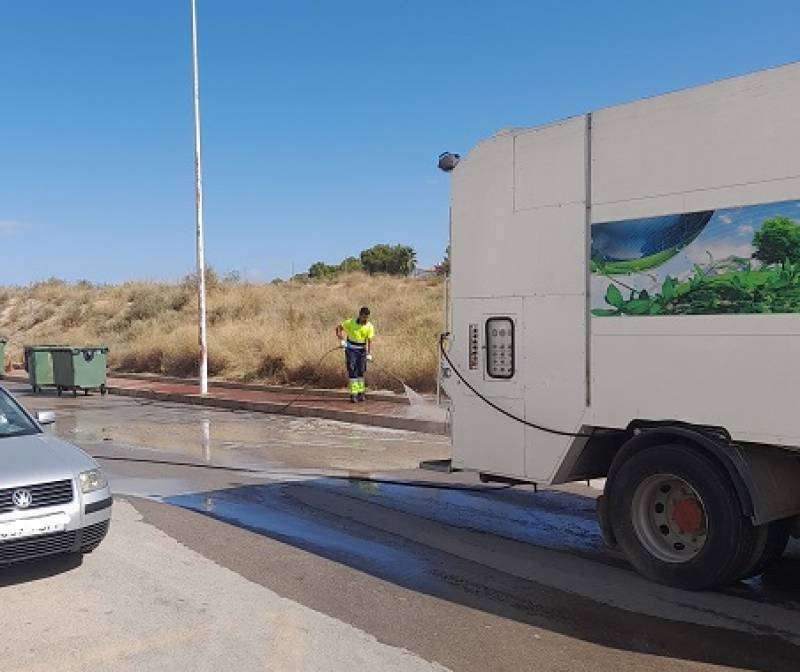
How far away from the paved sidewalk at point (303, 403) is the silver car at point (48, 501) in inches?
324

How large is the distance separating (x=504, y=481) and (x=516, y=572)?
0.88 m

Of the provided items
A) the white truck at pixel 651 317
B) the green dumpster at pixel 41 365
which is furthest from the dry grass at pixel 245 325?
the white truck at pixel 651 317

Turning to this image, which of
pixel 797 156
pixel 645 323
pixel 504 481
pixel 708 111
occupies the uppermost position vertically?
pixel 708 111

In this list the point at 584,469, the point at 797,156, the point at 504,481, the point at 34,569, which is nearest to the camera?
the point at 797,156

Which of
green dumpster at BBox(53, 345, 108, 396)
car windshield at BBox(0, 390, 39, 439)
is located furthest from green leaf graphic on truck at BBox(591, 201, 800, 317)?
green dumpster at BBox(53, 345, 108, 396)

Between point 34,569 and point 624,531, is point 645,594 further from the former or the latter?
point 34,569

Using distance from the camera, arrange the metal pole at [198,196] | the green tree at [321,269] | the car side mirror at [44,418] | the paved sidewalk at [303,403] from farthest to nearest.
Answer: the green tree at [321,269] → the metal pole at [198,196] → the paved sidewalk at [303,403] → the car side mirror at [44,418]

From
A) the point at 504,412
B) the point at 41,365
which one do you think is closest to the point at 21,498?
the point at 504,412

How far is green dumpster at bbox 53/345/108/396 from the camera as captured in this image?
2123 centimetres

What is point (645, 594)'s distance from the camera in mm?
5434

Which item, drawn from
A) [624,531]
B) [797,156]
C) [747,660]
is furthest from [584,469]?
[797,156]

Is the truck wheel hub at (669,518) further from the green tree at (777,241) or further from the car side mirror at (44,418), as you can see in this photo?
the car side mirror at (44,418)

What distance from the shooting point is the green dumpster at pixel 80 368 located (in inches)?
836

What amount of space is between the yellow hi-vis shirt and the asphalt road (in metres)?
7.47
